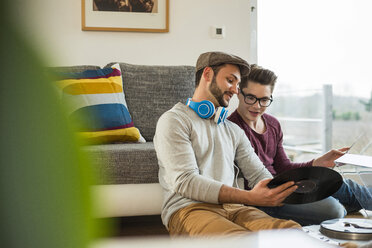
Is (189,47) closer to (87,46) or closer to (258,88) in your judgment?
(87,46)

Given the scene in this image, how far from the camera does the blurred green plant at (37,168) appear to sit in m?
0.17

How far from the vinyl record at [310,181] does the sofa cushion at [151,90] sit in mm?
1302

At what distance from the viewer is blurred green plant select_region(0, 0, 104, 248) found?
175mm

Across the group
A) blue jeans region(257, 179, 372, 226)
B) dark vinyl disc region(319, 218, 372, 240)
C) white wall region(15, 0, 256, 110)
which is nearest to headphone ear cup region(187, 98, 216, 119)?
blue jeans region(257, 179, 372, 226)

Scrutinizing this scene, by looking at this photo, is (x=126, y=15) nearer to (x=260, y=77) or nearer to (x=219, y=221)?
(x=260, y=77)

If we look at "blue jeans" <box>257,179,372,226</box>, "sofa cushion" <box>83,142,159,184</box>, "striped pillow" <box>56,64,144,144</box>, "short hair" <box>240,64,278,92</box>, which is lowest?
"blue jeans" <box>257,179,372,226</box>

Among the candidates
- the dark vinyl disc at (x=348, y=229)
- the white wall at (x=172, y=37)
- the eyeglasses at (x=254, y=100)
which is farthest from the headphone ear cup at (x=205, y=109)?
the white wall at (x=172, y=37)

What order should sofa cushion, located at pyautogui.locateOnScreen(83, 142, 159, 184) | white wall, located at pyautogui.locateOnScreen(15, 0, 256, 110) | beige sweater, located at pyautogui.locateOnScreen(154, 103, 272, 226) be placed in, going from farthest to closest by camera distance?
white wall, located at pyautogui.locateOnScreen(15, 0, 256, 110) < sofa cushion, located at pyautogui.locateOnScreen(83, 142, 159, 184) < beige sweater, located at pyautogui.locateOnScreen(154, 103, 272, 226)

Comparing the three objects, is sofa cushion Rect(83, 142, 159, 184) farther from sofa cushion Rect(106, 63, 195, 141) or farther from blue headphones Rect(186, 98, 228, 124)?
sofa cushion Rect(106, 63, 195, 141)

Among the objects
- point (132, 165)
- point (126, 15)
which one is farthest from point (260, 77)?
point (126, 15)

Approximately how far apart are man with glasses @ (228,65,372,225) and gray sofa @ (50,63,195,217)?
1.57 feet

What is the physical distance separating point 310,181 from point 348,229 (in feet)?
0.61

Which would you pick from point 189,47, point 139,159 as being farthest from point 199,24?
point 139,159

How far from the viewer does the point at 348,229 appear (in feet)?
4.48
